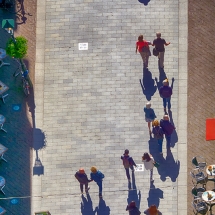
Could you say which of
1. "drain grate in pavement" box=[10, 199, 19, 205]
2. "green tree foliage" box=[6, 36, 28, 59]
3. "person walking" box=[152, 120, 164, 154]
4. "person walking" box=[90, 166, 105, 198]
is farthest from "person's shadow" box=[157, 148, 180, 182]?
"green tree foliage" box=[6, 36, 28, 59]

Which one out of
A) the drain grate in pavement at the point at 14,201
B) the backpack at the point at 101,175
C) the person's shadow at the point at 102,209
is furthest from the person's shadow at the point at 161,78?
the drain grate in pavement at the point at 14,201

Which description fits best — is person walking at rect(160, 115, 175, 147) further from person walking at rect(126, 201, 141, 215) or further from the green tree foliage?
the green tree foliage

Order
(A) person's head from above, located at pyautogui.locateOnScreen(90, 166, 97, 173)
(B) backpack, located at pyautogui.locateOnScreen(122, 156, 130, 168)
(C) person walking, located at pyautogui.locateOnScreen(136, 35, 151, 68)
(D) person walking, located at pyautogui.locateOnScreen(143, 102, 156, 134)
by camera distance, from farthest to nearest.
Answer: (C) person walking, located at pyautogui.locateOnScreen(136, 35, 151, 68), (D) person walking, located at pyautogui.locateOnScreen(143, 102, 156, 134), (B) backpack, located at pyautogui.locateOnScreen(122, 156, 130, 168), (A) person's head from above, located at pyautogui.locateOnScreen(90, 166, 97, 173)

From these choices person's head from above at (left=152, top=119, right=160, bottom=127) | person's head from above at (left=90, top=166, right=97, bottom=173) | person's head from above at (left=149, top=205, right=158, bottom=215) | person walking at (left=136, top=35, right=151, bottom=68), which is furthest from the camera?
person walking at (left=136, top=35, right=151, bottom=68)

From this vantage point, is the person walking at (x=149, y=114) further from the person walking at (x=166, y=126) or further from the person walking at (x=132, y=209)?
the person walking at (x=132, y=209)

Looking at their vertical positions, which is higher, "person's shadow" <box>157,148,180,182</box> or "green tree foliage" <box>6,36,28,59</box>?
"green tree foliage" <box>6,36,28,59</box>

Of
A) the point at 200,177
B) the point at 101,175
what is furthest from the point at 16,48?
the point at 200,177

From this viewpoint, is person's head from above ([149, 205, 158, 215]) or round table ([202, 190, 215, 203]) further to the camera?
round table ([202, 190, 215, 203])

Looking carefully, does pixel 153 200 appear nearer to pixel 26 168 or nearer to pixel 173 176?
pixel 173 176
